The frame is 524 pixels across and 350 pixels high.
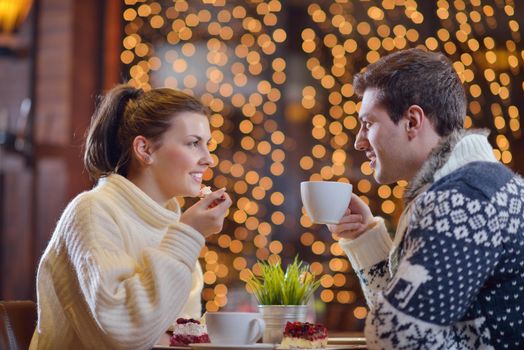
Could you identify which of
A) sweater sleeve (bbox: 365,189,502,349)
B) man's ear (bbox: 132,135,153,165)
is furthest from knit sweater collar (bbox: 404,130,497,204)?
man's ear (bbox: 132,135,153,165)

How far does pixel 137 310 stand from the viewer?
163 centimetres

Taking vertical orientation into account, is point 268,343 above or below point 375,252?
below

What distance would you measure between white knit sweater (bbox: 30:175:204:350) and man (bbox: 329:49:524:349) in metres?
0.40

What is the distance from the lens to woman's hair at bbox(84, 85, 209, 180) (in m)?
1.99

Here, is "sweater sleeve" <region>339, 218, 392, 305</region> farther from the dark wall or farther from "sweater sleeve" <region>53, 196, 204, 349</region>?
the dark wall

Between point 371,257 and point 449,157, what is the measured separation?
339mm

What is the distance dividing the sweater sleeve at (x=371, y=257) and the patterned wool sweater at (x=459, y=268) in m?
0.27

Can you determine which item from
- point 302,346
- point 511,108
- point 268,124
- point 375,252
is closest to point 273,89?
point 268,124

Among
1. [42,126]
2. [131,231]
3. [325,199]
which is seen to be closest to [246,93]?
[42,126]

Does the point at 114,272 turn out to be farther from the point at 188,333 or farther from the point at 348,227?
the point at 348,227

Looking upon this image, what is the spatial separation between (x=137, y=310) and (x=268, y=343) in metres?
0.25

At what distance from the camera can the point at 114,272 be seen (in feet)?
5.51

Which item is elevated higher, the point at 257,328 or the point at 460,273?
the point at 460,273

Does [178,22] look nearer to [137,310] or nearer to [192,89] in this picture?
[192,89]
